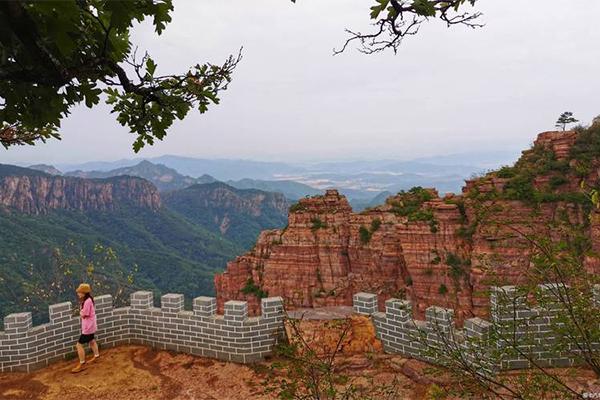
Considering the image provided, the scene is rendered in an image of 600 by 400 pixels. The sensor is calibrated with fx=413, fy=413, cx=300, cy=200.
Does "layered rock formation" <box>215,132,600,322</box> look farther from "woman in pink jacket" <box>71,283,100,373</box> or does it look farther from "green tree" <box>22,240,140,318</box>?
"woman in pink jacket" <box>71,283,100,373</box>

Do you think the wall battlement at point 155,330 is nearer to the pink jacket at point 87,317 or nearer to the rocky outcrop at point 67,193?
the pink jacket at point 87,317

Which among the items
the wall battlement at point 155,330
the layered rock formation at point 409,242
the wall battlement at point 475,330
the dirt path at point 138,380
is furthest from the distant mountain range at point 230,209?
the wall battlement at point 475,330

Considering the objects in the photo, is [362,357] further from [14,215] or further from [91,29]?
[14,215]

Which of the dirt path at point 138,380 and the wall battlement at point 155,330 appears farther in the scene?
the wall battlement at point 155,330

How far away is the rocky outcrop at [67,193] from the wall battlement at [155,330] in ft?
346

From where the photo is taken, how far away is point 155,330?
9.88 meters

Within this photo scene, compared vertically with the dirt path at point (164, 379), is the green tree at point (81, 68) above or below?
above

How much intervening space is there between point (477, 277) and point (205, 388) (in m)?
33.0

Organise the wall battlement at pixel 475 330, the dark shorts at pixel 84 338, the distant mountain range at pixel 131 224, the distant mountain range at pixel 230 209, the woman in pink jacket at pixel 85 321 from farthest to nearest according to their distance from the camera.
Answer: the distant mountain range at pixel 230 209 → the distant mountain range at pixel 131 224 → the dark shorts at pixel 84 338 → the woman in pink jacket at pixel 85 321 → the wall battlement at pixel 475 330

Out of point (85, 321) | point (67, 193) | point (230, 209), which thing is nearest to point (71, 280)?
point (85, 321)

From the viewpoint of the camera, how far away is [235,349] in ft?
29.7

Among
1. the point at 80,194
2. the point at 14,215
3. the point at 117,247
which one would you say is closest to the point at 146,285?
the point at 117,247

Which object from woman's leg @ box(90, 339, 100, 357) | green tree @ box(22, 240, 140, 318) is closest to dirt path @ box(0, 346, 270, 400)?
woman's leg @ box(90, 339, 100, 357)

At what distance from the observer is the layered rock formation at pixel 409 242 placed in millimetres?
34812
